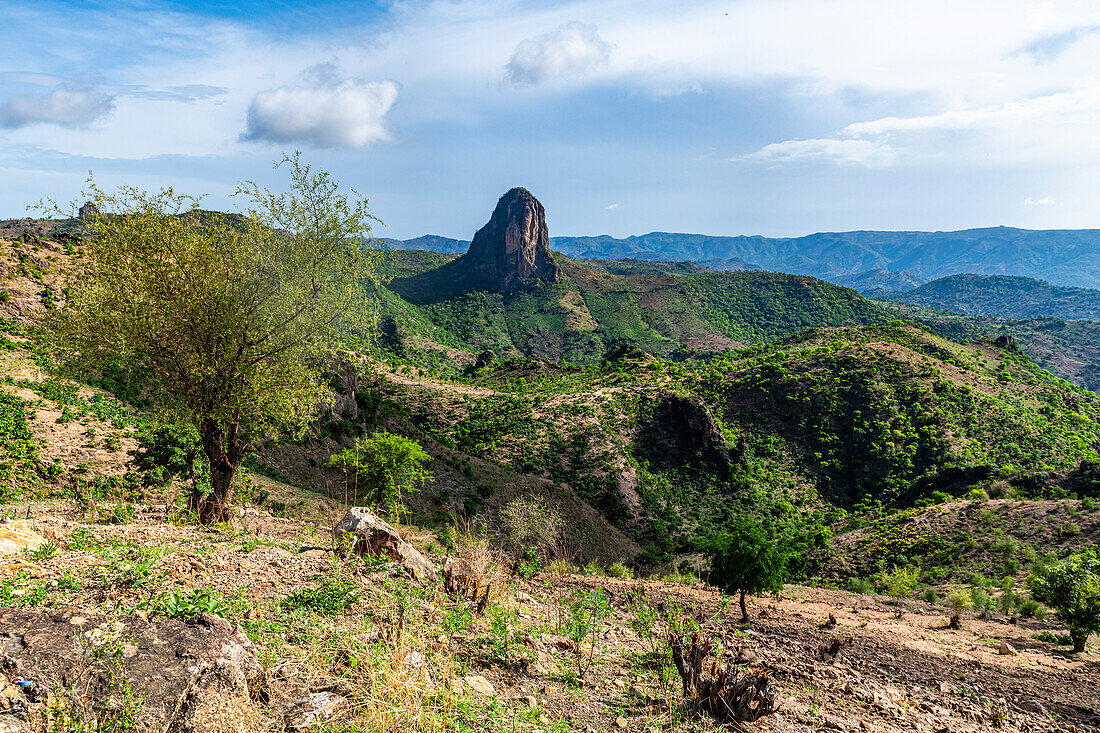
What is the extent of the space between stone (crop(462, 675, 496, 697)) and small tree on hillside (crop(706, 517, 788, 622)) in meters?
11.4

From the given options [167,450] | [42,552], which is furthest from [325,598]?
[167,450]

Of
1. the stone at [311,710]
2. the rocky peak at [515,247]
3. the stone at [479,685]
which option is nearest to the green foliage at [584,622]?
the stone at [479,685]

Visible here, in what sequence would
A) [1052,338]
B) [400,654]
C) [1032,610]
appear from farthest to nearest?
[1052,338] → [1032,610] → [400,654]

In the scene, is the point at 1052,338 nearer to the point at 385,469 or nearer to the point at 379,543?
the point at 385,469

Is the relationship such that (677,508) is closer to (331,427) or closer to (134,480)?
(331,427)

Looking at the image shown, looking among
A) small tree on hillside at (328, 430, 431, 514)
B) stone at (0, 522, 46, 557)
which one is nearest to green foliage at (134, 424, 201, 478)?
small tree on hillside at (328, 430, 431, 514)

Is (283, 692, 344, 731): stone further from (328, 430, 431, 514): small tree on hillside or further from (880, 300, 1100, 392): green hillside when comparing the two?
(880, 300, 1100, 392): green hillside

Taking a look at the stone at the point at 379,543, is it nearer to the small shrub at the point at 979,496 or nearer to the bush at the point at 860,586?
the bush at the point at 860,586

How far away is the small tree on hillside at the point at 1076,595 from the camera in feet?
43.7

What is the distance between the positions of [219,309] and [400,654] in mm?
8698

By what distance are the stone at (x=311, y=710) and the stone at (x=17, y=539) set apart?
450cm

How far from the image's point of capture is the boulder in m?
3.62

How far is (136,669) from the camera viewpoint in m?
4.04

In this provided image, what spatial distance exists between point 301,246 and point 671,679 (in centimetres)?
1141
